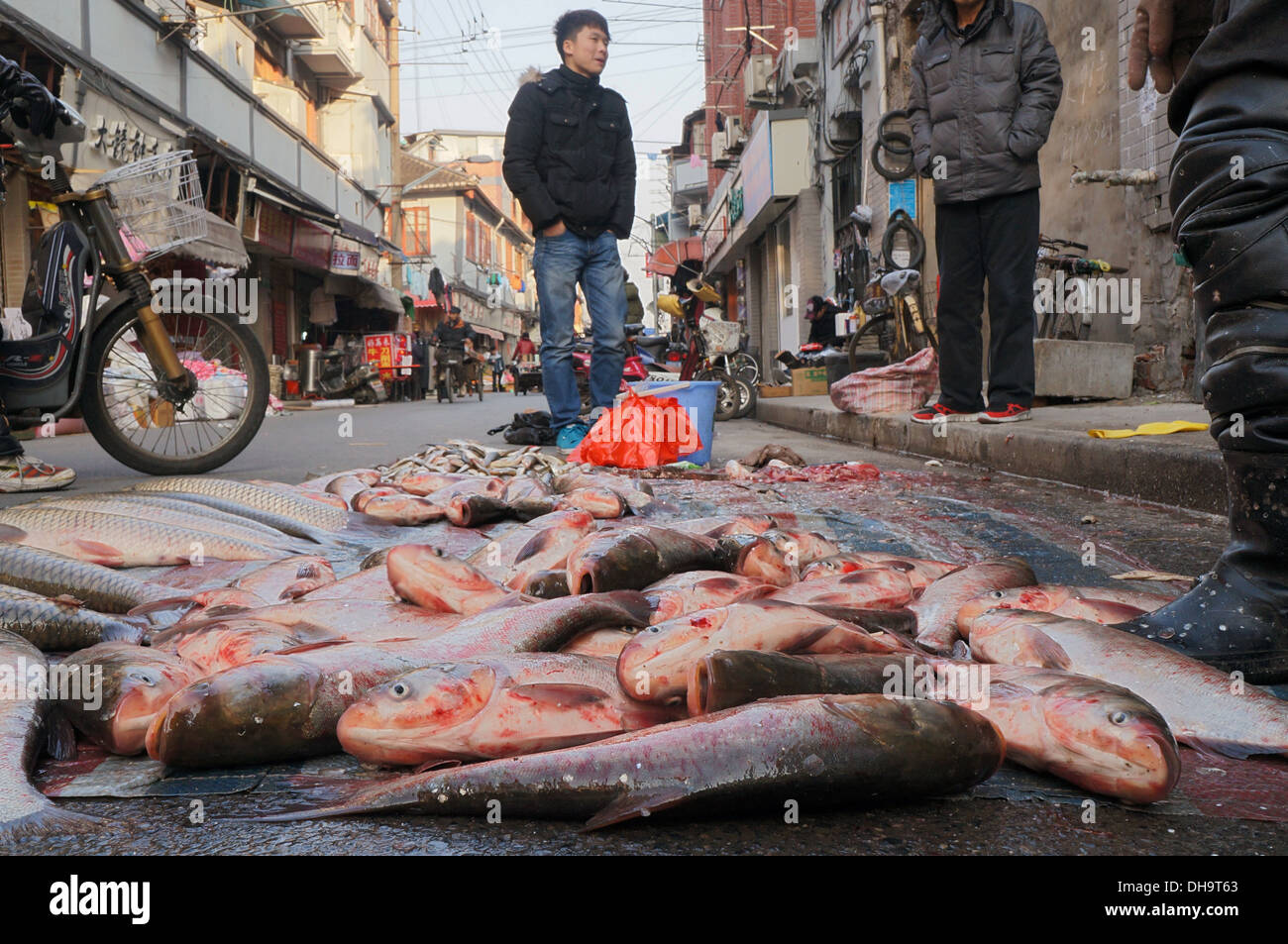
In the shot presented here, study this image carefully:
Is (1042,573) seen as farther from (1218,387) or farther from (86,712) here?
(86,712)

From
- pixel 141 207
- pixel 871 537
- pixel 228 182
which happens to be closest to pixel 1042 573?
pixel 871 537

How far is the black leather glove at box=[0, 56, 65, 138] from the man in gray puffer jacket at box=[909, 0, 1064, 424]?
5.15 meters

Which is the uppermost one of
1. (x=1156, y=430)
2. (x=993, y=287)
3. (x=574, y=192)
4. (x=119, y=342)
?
(x=574, y=192)

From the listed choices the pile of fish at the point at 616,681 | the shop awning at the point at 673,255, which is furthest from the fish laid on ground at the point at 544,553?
the shop awning at the point at 673,255

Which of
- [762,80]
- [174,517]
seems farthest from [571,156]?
[762,80]

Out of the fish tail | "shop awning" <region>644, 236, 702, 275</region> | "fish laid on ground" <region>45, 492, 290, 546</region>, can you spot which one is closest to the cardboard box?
"fish laid on ground" <region>45, 492, 290, 546</region>

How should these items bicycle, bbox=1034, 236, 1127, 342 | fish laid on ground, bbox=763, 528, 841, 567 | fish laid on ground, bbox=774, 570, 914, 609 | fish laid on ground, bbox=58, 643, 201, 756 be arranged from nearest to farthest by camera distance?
fish laid on ground, bbox=58, 643, 201, 756, fish laid on ground, bbox=774, 570, 914, 609, fish laid on ground, bbox=763, 528, 841, 567, bicycle, bbox=1034, 236, 1127, 342

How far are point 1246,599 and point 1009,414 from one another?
4.85 m

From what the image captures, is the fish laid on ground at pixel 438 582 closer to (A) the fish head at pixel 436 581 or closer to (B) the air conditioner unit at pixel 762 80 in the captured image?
(A) the fish head at pixel 436 581

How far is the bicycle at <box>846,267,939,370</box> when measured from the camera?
10.5m

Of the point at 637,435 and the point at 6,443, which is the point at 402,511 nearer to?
the point at 637,435

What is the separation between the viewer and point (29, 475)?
5133 mm

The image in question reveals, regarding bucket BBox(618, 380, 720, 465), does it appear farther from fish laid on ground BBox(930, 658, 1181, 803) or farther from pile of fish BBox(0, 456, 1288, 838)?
fish laid on ground BBox(930, 658, 1181, 803)

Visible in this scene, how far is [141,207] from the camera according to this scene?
654 cm
